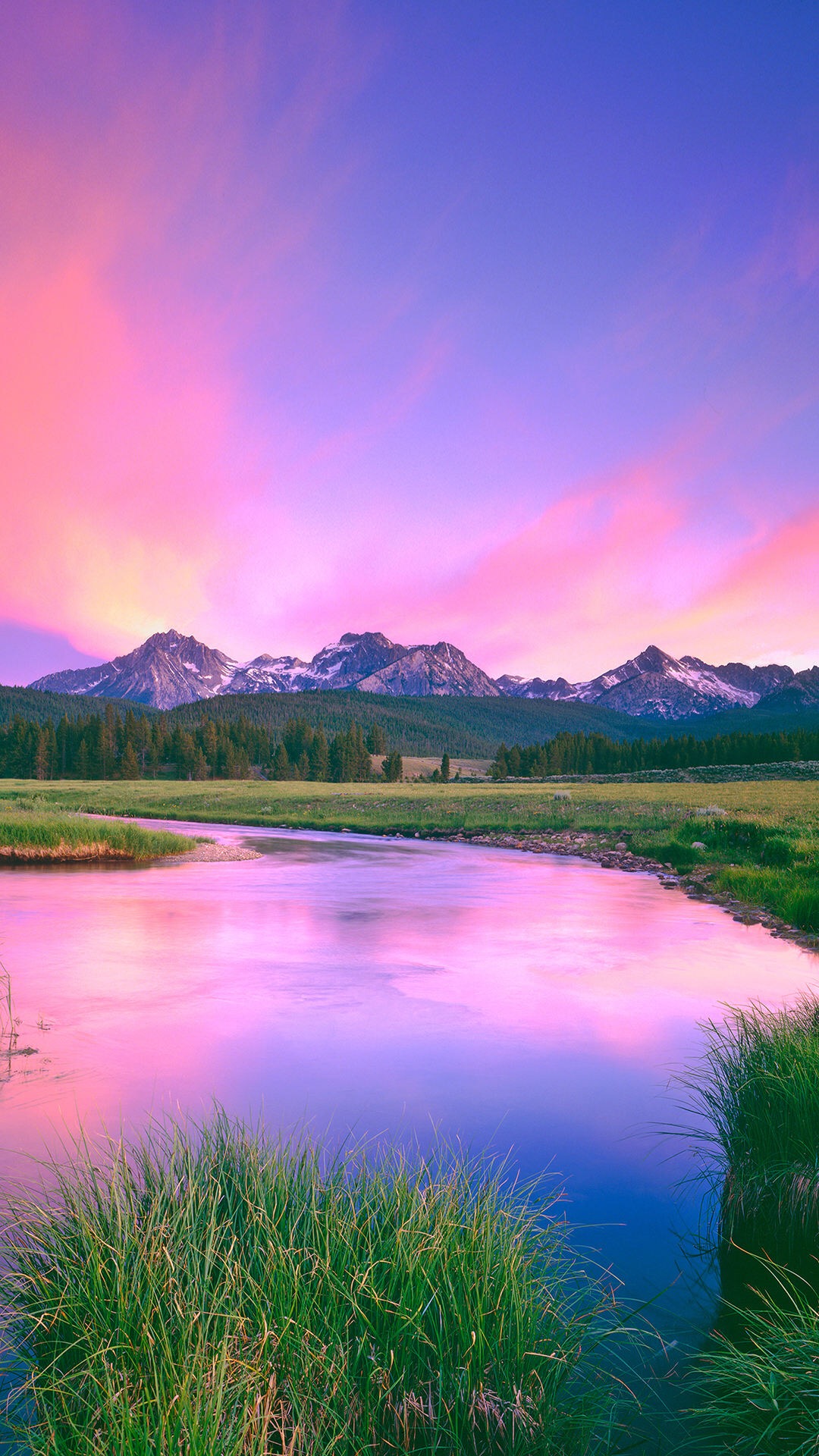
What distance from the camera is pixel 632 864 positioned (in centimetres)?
3306

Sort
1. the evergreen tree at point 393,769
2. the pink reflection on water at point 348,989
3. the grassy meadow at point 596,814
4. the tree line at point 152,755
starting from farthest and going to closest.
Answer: the tree line at point 152,755
the evergreen tree at point 393,769
the grassy meadow at point 596,814
the pink reflection on water at point 348,989

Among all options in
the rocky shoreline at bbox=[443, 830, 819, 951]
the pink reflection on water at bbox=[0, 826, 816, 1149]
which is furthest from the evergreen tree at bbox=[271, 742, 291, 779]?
the pink reflection on water at bbox=[0, 826, 816, 1149]

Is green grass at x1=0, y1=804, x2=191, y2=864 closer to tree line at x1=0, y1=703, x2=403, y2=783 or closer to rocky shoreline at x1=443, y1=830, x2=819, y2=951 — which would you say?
rocky shoreline at x1=443, y1=830, x2=819, y2=951

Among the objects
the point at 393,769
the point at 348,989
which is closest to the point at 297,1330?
the point at 348,989

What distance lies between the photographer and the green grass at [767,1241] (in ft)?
12.7

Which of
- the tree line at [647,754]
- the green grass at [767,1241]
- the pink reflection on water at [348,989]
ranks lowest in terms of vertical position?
the pink reflection on water at [348,989]

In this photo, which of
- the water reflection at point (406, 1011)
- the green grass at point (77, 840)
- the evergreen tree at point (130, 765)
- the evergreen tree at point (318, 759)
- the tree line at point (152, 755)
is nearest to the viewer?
the water reflection at point (406, 1011)

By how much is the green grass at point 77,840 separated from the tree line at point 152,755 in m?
95.3

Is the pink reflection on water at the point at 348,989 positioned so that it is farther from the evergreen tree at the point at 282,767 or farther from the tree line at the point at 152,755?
the evergreen tree at the point at 282,767

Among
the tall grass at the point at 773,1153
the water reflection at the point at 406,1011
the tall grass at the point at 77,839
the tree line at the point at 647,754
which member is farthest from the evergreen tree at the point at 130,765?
the tall grass at the point at 773,1153

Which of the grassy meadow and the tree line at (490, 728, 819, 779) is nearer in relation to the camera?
the grassy meadow

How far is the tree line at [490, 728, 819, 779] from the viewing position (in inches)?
5276

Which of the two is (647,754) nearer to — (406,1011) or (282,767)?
(282,767)

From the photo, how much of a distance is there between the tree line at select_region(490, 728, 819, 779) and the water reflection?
111201 mm
